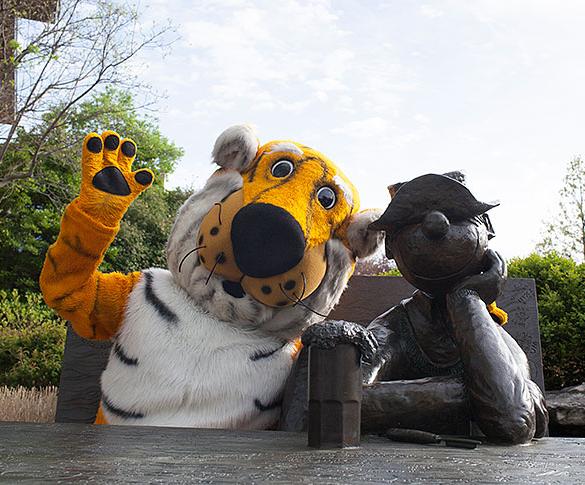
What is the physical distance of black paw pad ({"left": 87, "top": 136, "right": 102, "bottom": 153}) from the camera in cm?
211

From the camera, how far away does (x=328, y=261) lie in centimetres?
238

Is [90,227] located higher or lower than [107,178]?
lower

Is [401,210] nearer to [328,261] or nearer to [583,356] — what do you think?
[328,261]

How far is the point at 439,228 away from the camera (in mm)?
1661

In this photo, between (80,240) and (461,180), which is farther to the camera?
(80,240)

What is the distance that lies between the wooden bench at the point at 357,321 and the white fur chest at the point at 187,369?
0.61m

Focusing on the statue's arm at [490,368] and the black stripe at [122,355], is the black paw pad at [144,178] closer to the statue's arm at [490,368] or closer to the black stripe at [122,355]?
the black stripe at [122,355]

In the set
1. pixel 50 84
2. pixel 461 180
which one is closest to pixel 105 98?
pixel 50 84

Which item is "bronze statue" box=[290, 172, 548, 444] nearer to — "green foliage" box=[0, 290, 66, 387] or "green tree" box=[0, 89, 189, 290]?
"green foliage" box=[0, 290, 66, 387]

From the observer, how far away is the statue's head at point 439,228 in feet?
5.57

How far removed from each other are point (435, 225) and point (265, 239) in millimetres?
686

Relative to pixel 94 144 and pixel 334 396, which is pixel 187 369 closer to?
pixel 94 144

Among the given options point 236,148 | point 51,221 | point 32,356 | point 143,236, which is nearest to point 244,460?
point 236,148

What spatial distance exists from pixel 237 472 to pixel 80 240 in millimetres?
1542
